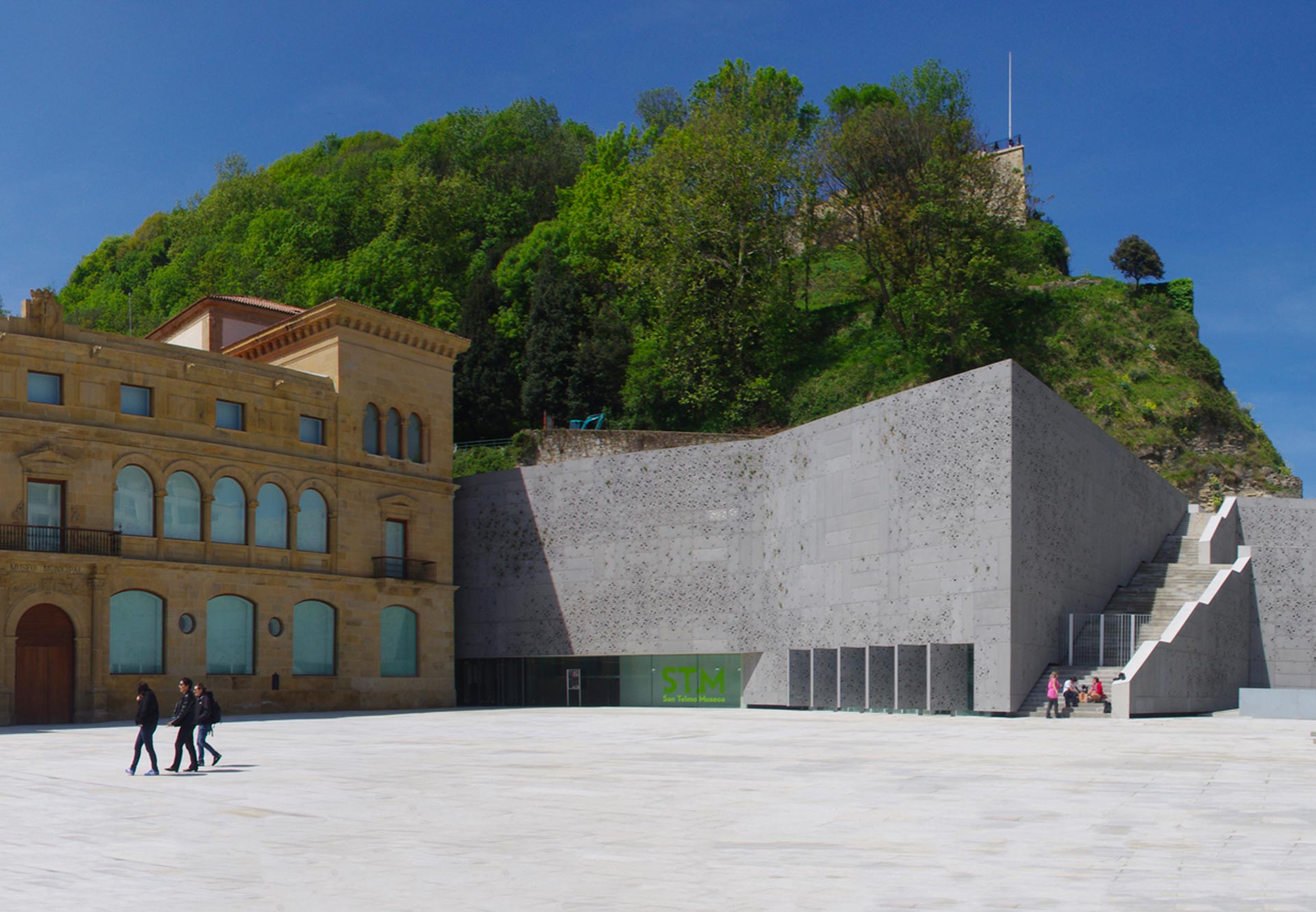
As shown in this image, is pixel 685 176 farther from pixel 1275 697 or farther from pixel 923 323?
pixel 1275 697

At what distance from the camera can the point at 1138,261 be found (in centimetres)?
6744

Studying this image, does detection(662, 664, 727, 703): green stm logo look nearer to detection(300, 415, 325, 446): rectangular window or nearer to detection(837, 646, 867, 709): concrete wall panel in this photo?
detection(837, 646, 867, 709): concrete wall panel

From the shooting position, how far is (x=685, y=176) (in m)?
61.2

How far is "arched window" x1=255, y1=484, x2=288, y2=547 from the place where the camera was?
134ft

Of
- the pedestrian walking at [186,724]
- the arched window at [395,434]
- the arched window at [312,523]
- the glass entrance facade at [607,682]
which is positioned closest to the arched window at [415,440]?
the arched window at [395,434]

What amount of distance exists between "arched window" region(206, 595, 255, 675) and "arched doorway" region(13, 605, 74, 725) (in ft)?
14.1

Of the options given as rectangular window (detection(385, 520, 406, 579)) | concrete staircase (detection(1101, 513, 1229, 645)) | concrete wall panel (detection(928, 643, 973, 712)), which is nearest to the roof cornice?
rectangular window (detection(385, 520, 406, 579))

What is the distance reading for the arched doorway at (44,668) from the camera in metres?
34.8

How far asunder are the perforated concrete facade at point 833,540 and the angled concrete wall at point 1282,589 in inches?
129

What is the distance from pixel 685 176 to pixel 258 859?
52996 mm

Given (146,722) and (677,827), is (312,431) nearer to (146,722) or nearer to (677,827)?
(146,722)

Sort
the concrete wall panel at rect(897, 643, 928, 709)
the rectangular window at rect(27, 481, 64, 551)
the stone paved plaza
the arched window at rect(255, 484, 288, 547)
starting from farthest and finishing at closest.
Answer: the arched window at rect(255, 484, 288, 547) → the rectangular window at rect(27, 481, 64, 551) → the concrete wall panel at rect(897, 643, 928, 709) → the stone paved plaza

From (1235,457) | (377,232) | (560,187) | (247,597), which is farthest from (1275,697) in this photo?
(377,232)

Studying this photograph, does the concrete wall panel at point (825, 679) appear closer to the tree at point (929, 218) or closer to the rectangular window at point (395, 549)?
the rectangular window at point (395, 549)
